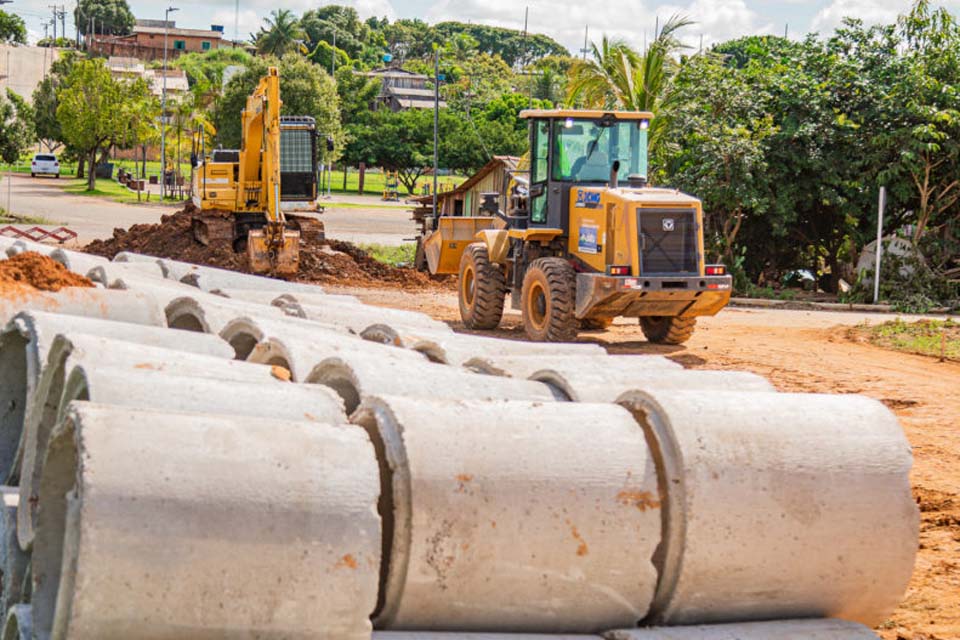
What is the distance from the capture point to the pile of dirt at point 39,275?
6512mm

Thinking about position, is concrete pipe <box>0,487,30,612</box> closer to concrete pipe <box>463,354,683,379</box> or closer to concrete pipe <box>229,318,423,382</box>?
concrete pipe <box>229,318,423,382</box>

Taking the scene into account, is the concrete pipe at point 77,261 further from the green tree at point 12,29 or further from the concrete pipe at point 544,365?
the green tree at point 12,29

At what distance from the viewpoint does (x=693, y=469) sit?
4.20 meters

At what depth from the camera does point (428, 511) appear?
3.90 m

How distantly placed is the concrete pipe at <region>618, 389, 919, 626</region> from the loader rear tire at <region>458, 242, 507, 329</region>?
13095 millimetres

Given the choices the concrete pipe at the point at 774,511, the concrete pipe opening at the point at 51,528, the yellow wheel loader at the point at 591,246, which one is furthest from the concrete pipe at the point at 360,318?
the yellow wheel loader at the point at 591,246

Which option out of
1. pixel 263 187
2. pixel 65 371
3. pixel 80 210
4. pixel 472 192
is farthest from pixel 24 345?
pixel 80 210

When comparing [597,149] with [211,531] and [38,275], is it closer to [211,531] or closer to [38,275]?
[38,275]

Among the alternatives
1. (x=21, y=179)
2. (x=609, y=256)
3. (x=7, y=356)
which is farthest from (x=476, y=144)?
(x=7, y=356)

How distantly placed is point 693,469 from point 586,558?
500 millimetres

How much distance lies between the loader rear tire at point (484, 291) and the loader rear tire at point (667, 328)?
7.06ft

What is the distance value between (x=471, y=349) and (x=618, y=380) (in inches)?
65.0

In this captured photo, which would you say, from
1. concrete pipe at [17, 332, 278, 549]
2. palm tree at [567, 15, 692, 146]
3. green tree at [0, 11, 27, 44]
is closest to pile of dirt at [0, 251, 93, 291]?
concrete pipe at [17, 332, 278, 549]

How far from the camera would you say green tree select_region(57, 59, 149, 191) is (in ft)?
194
